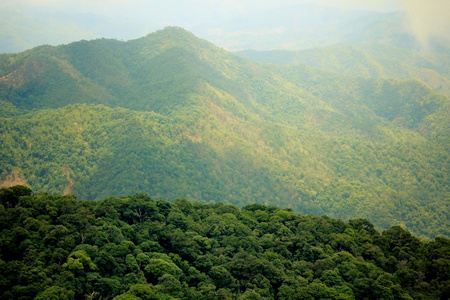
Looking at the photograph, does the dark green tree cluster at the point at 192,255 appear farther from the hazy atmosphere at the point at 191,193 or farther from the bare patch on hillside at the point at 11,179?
the bare patch on hillside at the point at 11,179

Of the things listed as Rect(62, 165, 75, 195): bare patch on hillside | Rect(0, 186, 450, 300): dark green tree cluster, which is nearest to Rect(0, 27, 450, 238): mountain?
Rect(62, 165, 75, 195): bare patch on hillside

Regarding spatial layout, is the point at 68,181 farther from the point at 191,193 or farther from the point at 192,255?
the point at 192,255

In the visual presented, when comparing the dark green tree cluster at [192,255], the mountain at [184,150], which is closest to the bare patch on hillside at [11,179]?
the mountain at [184,150]

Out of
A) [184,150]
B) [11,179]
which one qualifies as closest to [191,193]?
[184,150]

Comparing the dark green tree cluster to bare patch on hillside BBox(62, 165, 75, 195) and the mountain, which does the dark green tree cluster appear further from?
bare patch on hillside BBox(62, 165, 75, 195)

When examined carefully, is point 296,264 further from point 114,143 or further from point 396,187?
point 396,187
